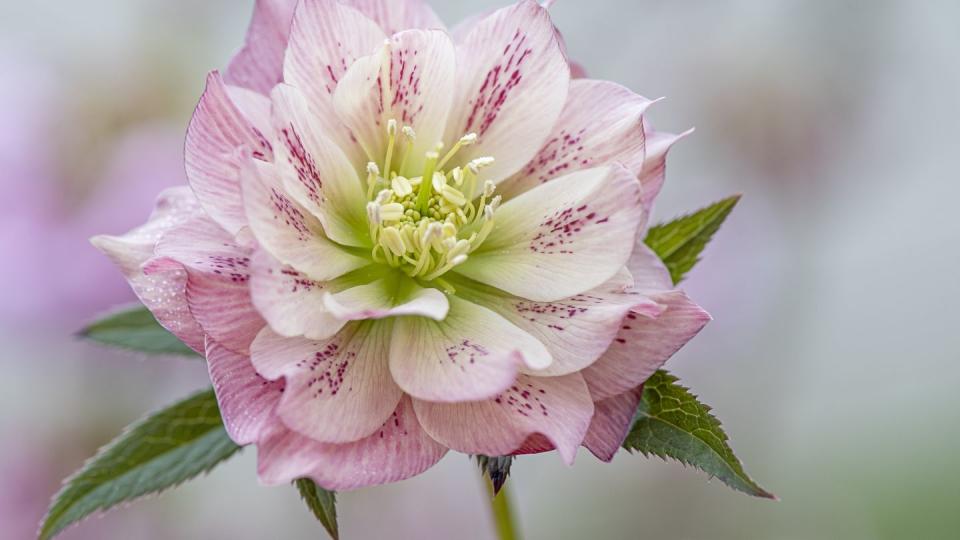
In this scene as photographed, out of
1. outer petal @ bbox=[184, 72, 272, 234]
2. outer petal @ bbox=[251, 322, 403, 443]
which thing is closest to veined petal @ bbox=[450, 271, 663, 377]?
outer petal @ bbox=[251, 322, 403, 443]

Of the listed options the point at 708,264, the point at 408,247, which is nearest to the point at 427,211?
the point at 408,247

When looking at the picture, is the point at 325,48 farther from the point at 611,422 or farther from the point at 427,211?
Answer: the point at 611,422

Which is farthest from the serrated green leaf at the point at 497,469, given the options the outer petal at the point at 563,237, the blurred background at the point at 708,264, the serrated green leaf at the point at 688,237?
the blurred background at the point at 708,264

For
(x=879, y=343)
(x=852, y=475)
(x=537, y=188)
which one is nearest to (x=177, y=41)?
(x=537, y=188)

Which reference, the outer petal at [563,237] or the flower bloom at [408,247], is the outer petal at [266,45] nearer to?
the flower bloom at [408,247]

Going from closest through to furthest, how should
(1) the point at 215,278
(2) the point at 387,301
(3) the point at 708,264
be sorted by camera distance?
(1) the point at 215,278
(2) the point at 387,301
(3) the point at 708,264

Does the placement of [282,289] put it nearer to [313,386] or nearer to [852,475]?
[313,386]

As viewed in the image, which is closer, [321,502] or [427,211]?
[321,502]

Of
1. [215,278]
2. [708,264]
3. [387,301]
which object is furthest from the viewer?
[708,264]
